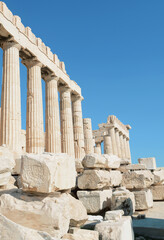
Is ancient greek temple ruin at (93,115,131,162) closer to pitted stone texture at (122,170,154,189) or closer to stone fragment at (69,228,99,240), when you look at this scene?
pitted stone texture at (122,170,154,189)

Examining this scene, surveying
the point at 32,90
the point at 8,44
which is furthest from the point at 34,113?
the point at 8,44

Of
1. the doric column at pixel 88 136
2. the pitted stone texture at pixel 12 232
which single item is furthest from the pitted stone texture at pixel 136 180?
the doric column at pixel 88 136

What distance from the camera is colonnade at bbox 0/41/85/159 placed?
38.8 ft

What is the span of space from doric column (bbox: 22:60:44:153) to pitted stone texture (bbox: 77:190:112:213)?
702 centimetres

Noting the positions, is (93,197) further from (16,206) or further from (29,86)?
(29,86)

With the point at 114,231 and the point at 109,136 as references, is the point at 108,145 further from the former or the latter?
the point at 114,231

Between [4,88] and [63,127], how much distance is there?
704cm

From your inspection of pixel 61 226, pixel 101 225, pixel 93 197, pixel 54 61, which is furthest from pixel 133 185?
pixel 54 61

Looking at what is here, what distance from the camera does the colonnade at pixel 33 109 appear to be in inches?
465

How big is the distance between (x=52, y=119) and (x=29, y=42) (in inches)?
206

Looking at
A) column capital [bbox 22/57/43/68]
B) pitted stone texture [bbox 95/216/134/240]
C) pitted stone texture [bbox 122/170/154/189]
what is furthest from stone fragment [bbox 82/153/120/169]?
column capital [bbox 22/57/43/68]

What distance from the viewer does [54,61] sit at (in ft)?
57.5

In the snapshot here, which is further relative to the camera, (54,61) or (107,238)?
(54,61)

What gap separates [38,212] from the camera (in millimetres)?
3553
